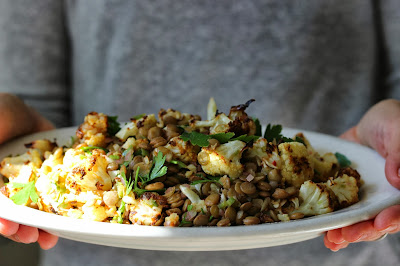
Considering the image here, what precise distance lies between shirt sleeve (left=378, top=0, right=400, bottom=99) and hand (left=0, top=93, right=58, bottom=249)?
1.62 m

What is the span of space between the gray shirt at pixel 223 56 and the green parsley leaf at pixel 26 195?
33.2 inches

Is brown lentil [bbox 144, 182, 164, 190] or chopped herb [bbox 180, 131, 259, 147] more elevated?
chopped herb [bbox 180, 131, 259, 147]

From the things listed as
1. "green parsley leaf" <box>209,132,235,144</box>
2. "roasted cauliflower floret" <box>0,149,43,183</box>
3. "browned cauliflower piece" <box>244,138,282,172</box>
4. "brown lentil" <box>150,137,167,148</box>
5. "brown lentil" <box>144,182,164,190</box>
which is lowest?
"roasted cauliflower floret" <box>0,149,43,183</box>

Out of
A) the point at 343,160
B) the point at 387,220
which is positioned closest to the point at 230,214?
the point at 387,220

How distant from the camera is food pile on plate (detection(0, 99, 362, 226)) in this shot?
0.95 meters

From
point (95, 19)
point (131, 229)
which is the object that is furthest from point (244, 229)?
point (95, 19)

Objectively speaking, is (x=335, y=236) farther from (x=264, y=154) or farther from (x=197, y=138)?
(x=197, y=138)

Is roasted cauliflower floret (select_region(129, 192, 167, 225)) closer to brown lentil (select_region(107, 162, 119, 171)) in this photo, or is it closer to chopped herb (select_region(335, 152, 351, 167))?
brown lentil (select_region(107, 162, 119, 171))

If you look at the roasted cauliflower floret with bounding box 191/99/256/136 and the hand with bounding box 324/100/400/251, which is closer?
the hand with bounding box 324/100/400/251

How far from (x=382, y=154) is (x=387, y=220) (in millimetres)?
469

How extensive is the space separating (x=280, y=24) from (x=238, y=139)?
1.05 meters

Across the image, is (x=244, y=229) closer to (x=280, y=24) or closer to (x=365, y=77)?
(x=280, y=24)

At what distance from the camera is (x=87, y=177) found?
99 centimetres

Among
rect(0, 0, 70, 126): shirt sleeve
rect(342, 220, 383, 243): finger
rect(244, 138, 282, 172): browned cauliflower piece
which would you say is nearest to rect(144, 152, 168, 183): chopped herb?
rect(244, 138, 282, 172): browned cauliflower piece
